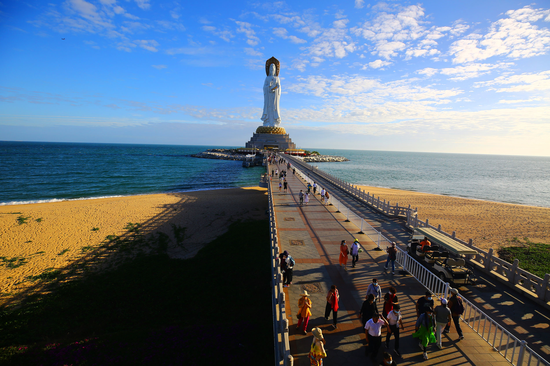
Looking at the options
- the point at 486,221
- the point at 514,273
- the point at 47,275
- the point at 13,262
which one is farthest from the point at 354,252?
the point at 486,221

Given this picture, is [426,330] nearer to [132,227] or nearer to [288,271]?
[288,271]

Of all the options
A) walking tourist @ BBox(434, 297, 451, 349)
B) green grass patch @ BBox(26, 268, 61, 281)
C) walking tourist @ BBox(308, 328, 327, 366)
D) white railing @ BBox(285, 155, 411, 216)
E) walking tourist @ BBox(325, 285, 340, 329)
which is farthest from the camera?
white railing @ BBox(285, 155, 411, 216)

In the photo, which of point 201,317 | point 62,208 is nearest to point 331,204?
point 201,317

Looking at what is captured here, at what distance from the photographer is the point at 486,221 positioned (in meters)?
24.2

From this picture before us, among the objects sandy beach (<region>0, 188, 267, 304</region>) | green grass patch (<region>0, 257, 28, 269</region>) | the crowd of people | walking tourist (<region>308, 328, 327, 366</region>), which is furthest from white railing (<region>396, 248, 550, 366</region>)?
green grass patch (<region>0, 257, 28, 269</region>)

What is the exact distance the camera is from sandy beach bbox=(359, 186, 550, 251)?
754 inches

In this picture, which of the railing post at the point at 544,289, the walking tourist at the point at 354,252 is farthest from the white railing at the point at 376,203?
the walking tourist at the point at 354,252

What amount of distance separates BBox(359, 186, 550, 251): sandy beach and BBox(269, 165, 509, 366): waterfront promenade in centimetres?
1123

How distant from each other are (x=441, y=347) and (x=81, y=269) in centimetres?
1683

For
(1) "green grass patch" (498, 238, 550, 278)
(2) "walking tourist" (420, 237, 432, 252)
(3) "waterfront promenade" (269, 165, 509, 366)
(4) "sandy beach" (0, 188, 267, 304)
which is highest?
(2) "walking tourist" (420, 237, 432, 252)

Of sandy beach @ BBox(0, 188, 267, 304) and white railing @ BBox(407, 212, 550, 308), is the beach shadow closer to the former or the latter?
sandy beach @ BBox(0, 188, 267, 304)

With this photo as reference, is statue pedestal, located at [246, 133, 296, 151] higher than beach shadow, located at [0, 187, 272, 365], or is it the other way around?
statue pedestal, located at [246, 133, 296, 151]

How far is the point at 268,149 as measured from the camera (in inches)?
3433

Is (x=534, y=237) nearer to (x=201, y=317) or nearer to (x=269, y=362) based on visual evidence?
(x=269, y=362)
